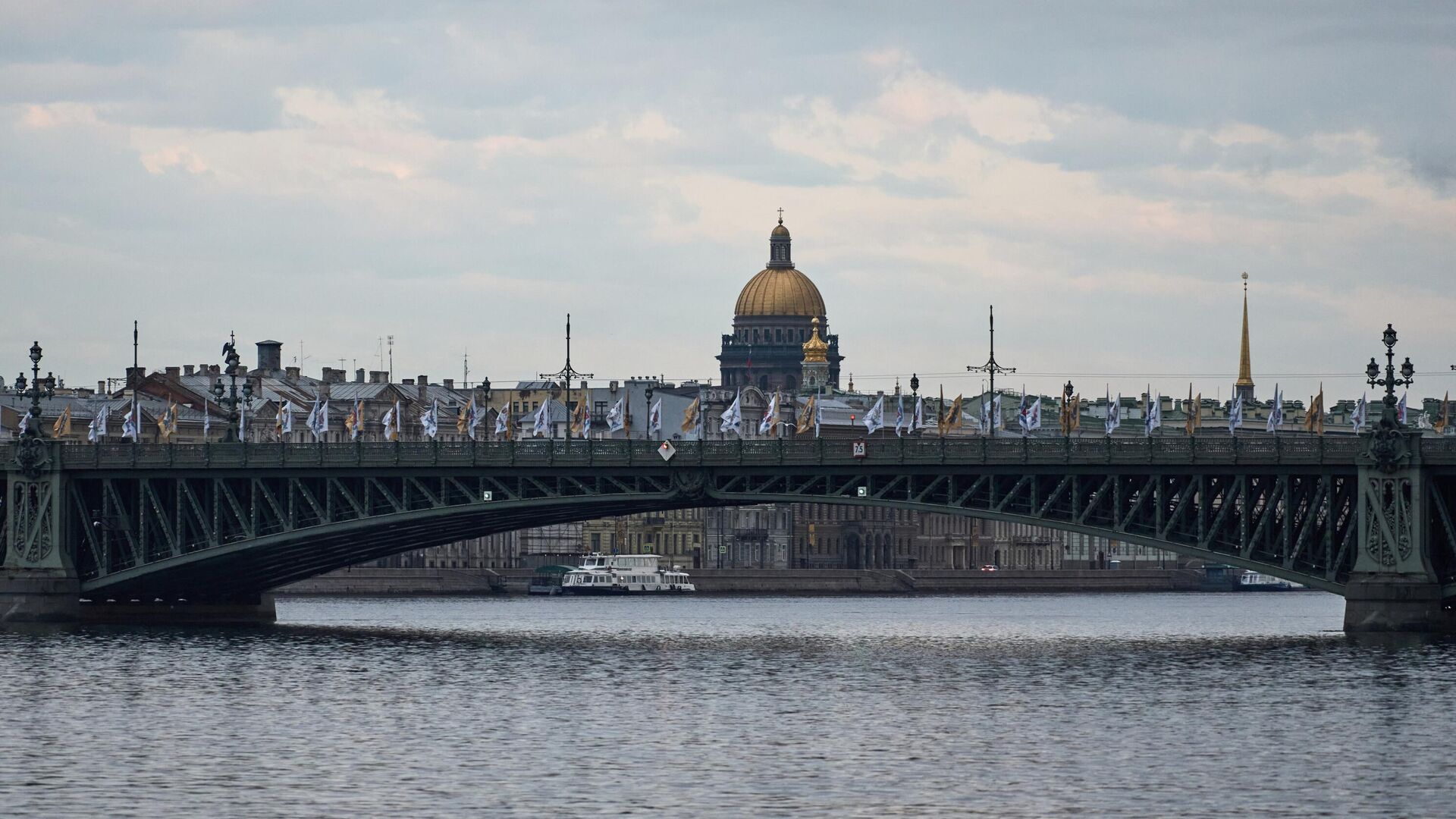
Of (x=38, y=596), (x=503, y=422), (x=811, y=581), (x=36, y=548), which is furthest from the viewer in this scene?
(x=811, y=581)

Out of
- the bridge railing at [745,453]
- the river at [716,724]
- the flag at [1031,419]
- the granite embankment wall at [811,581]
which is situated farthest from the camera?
the granite embankment wall at [811,581]

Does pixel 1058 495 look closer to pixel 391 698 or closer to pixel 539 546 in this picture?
pixel 391 698

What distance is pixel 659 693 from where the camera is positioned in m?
67.4

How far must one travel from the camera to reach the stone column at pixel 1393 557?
77688 millimetres

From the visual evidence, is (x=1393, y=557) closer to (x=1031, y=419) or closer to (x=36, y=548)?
(x=1031, y=419)

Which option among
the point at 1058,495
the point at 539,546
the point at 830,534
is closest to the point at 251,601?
the point at 1058,495

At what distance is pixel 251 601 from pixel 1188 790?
2300 inches

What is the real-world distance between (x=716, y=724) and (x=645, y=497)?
25.4 metres

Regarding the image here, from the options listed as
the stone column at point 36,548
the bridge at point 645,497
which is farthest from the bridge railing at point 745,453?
the stone column at point 36,548

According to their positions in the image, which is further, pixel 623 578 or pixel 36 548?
pixel 623 578

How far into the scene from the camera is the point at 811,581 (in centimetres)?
16875

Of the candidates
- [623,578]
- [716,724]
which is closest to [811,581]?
[623,578]

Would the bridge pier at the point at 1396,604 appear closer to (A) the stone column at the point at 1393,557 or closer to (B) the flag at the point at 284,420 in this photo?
(A) the stone column at the point at 1393,557

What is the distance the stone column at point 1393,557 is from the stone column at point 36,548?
40.2m
